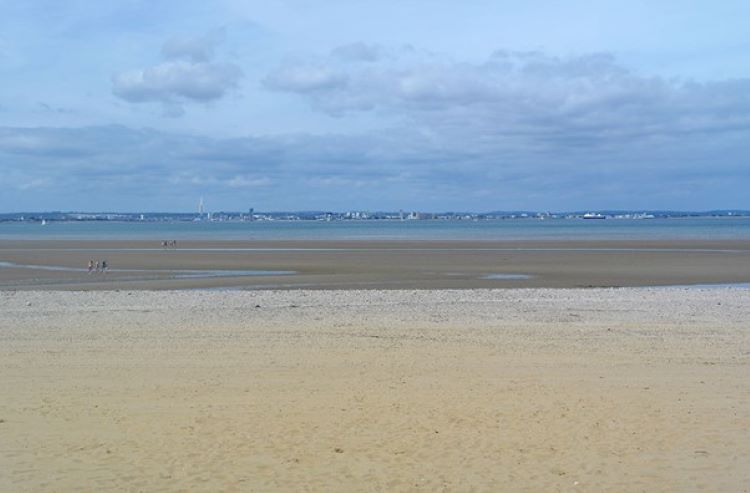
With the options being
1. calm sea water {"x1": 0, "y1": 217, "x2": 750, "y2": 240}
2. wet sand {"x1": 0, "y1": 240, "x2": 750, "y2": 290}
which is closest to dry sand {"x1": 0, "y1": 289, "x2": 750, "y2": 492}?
wet sand {"x1": 0, "y1": 240, "x2": 750, "y2": 290}

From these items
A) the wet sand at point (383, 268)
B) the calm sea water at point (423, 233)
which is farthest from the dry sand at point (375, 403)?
the calm sea water at point (423, 233)

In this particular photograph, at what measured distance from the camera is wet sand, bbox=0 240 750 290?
31141 millimetres

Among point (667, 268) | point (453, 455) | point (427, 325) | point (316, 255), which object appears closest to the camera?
point (453, 455)

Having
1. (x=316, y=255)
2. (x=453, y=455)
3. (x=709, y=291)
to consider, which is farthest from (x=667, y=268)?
(x=453, y=455)

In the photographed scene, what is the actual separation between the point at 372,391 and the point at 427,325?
6416 millimetres

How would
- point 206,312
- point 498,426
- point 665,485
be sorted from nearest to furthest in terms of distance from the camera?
point 665,485
point 498,426
point 206,312

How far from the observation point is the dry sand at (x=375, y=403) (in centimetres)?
737

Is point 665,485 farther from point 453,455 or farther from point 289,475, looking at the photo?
point 289,475

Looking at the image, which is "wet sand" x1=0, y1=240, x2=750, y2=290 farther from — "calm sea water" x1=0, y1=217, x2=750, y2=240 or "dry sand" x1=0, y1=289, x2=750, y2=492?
"calm sea water" x1=0, y1=217, x2=750, y2=240

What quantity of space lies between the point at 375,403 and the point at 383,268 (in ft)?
95.2

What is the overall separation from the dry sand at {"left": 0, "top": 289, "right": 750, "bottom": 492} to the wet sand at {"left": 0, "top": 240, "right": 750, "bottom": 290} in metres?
13.4

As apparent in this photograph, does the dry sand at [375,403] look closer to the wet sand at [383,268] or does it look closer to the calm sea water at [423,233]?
the wet sand at [383,268]

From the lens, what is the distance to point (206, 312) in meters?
19.3

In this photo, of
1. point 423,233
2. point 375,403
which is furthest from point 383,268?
point 423,233
